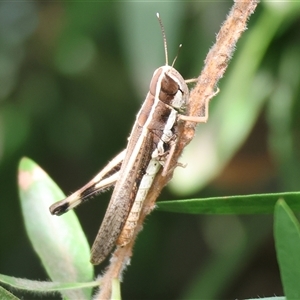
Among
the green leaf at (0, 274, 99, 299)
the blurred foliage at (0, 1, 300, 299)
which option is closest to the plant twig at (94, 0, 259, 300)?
the green leaf at (0, 274, 99, 299)

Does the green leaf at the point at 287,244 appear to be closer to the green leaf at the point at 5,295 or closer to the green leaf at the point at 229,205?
the green leaf at the point at 229,205

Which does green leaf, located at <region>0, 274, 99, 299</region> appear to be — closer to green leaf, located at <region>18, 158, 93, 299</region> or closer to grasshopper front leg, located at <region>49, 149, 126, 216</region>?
green leaf, located at <region>18, 158, 93, 299</region>

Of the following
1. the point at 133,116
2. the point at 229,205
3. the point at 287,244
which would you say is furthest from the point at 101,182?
the point at 133,116

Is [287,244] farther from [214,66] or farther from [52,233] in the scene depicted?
[52,233]

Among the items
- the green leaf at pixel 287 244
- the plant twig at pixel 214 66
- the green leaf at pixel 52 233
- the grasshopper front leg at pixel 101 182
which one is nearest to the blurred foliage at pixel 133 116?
the grasshopper front leg at pixel 101 182

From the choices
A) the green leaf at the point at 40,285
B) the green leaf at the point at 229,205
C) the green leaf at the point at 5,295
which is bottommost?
the green leaf at the point at 40,285

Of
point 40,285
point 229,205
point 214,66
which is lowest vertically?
point 40,285
